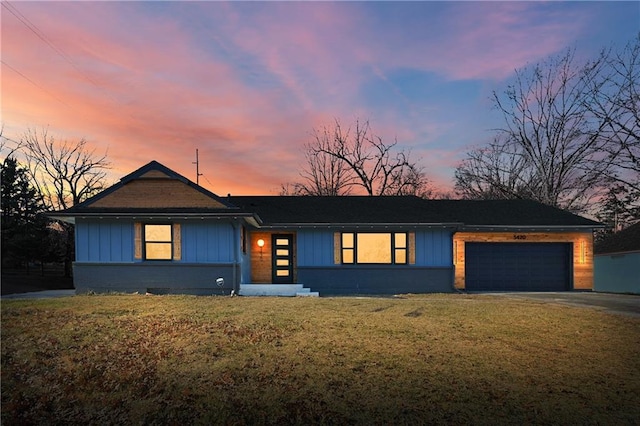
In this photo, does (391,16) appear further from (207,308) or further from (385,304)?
(207,308)

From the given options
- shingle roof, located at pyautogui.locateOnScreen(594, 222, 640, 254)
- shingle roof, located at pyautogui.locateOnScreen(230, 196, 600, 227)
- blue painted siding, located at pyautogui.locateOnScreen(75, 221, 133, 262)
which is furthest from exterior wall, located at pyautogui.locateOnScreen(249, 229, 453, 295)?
shingle roof, located at pyautogui.locateOnScreen(594, 222, 640, 254)

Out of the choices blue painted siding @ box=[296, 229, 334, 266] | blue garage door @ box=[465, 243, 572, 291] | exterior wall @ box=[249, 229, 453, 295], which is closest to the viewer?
exterior wall @ box=[249, 229, 453, 295]

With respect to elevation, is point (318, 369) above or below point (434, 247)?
below

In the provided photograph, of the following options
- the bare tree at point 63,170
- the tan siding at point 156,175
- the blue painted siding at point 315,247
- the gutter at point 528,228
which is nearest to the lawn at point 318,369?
the tan siding at point 156,175

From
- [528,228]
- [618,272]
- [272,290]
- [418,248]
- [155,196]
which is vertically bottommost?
[618,272]

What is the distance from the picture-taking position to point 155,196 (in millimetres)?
16141

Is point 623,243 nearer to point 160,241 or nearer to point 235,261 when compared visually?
point 235,261

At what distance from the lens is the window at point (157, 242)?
53.2 ft

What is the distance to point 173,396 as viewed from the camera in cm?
555

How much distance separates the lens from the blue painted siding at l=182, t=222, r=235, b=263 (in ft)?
52.5

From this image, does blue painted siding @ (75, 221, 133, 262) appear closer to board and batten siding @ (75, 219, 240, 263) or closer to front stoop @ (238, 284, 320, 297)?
board and batten siding @ (75, 219, 240, 263)

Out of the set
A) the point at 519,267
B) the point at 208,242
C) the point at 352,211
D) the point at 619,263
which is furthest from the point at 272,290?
the point at 619,263

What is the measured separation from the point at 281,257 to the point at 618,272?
21.9 m

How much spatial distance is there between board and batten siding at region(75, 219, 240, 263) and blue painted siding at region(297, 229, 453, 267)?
11.6ft
